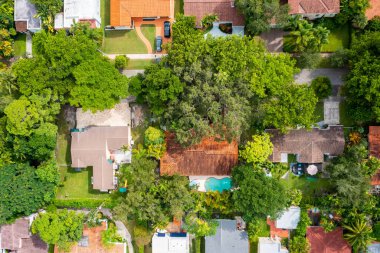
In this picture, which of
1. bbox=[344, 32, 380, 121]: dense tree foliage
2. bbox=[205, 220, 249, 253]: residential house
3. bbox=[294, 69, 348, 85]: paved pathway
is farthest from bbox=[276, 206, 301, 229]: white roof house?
bbox=[294, 69, 348, 85]: paved pathway

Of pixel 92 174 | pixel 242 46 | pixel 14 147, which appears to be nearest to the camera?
pixel 242 46

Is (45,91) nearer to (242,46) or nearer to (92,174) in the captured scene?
(92,174)

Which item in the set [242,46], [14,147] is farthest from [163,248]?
[242,46]

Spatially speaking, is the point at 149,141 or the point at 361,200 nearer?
the point at 361,200

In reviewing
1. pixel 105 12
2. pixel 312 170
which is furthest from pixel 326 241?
pixel 105 12

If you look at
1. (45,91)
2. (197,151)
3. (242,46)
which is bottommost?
(197,151)

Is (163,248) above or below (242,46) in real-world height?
below
